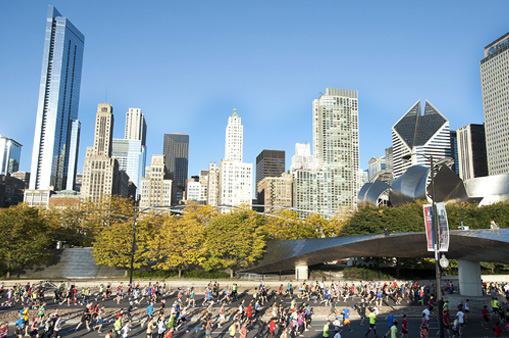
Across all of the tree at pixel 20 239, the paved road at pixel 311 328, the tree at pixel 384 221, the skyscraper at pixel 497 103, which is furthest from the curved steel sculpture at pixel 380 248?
the skyscraper at pixel 497 103

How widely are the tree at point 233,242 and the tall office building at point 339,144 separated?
135 m

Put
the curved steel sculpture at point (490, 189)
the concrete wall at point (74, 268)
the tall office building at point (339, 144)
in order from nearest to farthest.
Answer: the concrete wall at point (74, 268)
the curved steel sculpture at point (490, 189)
the tall office building at point (339, 144)

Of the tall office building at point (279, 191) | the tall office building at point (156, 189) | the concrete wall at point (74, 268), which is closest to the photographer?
the concrete wall at point (74, 268)

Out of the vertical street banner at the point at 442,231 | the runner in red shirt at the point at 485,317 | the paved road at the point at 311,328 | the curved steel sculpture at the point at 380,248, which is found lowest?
→ the paved road at the point at 311,328

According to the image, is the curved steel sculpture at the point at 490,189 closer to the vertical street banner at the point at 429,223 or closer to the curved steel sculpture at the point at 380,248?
the curved steel sculpture at the point at 380,248

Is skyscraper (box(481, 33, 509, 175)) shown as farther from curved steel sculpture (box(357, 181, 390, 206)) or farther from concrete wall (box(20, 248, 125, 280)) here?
concrete wall (box(20, 248, 125, 280))

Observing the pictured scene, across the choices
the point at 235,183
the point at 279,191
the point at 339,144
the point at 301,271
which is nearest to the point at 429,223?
the point at 301,271

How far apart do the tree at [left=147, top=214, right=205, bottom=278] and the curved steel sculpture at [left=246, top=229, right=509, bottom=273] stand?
257 inches

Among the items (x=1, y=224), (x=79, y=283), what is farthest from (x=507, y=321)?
(x=1, y=224)

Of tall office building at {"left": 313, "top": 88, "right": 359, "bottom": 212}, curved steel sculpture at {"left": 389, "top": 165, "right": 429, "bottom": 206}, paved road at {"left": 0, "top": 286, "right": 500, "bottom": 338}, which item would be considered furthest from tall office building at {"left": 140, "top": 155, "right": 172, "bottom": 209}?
paved road at {"left": 0, "top": 286, "right": 500, "bottom": 338}

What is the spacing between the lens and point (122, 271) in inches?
1718

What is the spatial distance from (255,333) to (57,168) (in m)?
208

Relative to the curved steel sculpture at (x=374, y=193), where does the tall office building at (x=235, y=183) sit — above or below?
above

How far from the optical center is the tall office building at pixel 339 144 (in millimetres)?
173125
